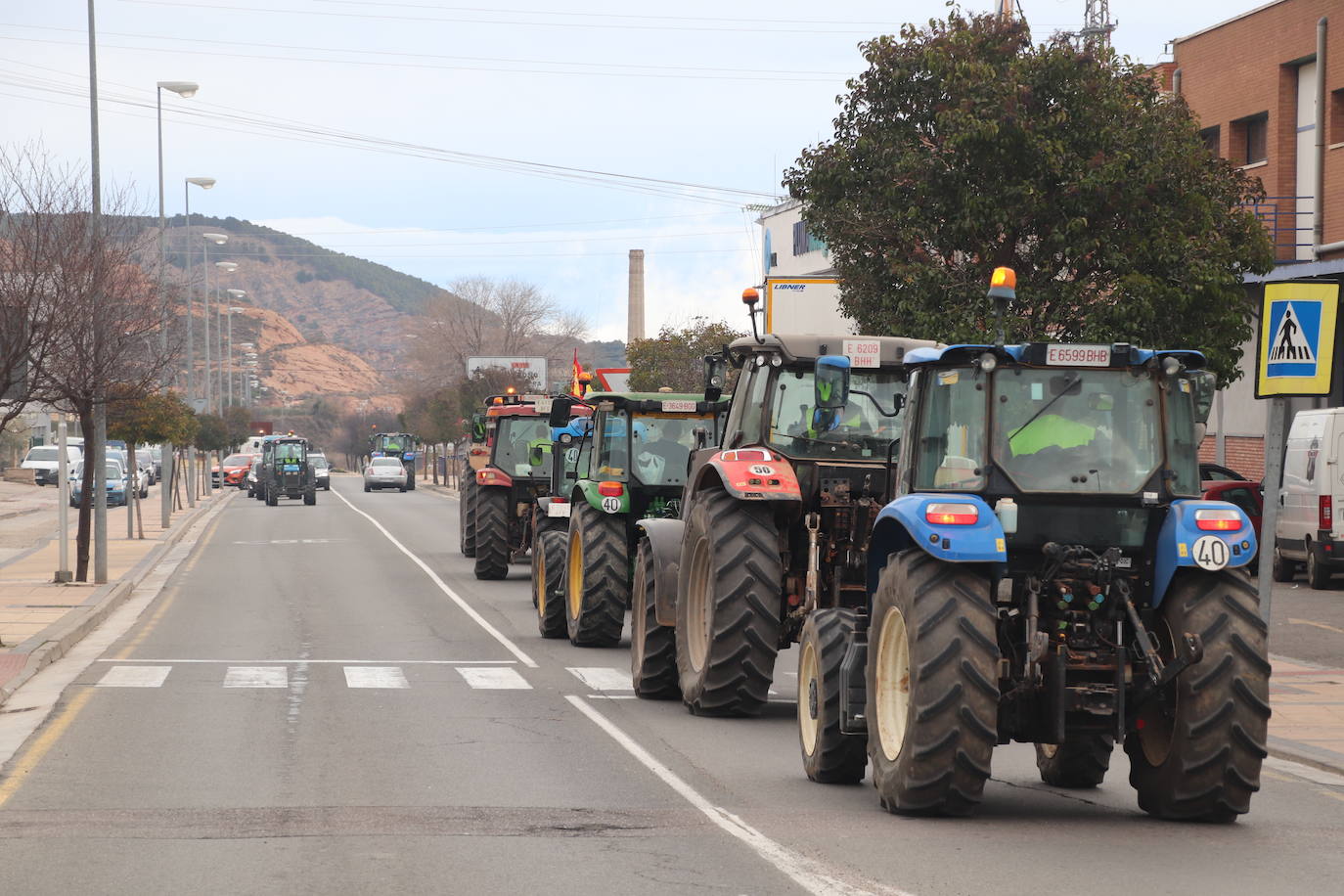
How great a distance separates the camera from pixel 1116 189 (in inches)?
802

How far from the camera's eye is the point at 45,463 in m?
68.9

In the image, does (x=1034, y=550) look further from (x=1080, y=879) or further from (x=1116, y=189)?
(x=1116, y=189)

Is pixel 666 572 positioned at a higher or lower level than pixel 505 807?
higher

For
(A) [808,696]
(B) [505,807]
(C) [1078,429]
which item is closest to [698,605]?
(A) [808,696]

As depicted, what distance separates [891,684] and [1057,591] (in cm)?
100

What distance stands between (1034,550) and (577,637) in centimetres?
971

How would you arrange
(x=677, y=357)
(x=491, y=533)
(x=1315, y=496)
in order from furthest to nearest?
1. (x=677, y=357)
2. (x=491, y=533)
3. (x=1315, y=496)

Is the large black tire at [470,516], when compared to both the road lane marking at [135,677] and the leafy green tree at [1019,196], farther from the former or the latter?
the road lane marking at [135,677]

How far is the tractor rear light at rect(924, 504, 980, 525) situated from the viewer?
857cm

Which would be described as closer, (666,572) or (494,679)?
(666,572)

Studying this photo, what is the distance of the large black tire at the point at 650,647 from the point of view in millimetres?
13828

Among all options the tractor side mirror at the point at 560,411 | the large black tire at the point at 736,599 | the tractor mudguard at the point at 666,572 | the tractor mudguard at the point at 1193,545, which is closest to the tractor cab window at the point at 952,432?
the tractor mudguard at the point at 1193,545

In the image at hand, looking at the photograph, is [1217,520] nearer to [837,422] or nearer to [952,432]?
→ [952,432]

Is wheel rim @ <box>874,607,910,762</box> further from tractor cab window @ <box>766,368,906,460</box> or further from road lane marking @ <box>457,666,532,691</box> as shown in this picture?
road lane marking @ <box>457,666,532,691</box>
